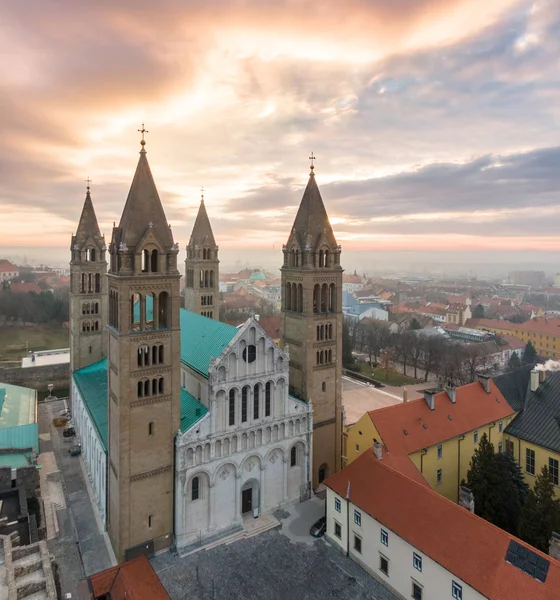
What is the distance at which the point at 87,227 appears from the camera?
1999 inches

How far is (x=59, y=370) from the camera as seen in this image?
246 feet

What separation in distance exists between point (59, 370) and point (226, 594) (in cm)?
5962

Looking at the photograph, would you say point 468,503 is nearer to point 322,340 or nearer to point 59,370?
point 322,340

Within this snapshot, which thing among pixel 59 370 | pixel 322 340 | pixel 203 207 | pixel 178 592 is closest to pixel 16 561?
pixel 178 592

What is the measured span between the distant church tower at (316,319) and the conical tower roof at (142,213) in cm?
1185

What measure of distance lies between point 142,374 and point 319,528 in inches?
711

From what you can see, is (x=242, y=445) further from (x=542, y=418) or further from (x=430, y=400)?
(x=542, y=418)

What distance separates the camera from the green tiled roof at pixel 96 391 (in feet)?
123

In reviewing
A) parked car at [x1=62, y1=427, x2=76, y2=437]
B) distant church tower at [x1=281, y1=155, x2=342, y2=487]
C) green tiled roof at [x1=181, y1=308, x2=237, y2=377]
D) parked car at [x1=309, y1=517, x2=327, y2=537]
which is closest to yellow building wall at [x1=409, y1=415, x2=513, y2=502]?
distant church tower at [x1=281, y1=155, x2=342, y2=487]

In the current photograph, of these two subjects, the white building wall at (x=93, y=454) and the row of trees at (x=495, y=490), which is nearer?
the row of trees at (x=495, y=490)

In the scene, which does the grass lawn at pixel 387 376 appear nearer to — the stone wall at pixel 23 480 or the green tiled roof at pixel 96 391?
the green tiled roof at pixel 96 391

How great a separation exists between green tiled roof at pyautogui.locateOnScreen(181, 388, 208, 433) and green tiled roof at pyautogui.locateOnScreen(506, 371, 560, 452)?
99.6 feet

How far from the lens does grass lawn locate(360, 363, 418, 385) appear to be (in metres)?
78.3

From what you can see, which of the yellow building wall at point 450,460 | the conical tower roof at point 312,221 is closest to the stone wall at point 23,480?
the conical tower roof at point 312,221
